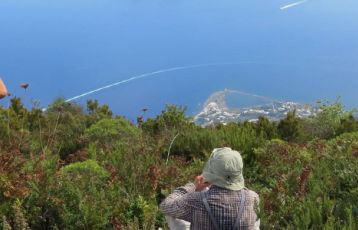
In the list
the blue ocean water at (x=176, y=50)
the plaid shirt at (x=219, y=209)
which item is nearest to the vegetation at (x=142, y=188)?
the plaid shirt at (x=219, y=209)

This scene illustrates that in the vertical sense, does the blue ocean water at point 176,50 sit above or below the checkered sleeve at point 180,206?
above

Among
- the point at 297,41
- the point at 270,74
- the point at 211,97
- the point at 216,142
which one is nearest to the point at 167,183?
the point at 216,142

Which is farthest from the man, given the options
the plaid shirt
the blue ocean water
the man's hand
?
the blue ocean water

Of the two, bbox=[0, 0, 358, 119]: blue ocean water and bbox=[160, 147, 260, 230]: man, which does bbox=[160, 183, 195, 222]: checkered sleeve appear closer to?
bbox=[160, 147, 260, 230]: man

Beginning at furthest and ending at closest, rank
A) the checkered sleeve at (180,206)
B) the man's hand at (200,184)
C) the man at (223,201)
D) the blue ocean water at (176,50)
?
the blue ocean water at (176,50) → the man's hand at (200,184) → the checkered sleeve at (180,206) → the man at (223,201)

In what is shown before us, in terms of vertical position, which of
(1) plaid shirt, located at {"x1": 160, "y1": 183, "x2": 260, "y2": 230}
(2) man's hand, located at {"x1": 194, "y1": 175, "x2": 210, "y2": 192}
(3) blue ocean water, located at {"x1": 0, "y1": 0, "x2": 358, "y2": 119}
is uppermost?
(3) blue ocean water, located at {"x1": 0, "y1": 0, "x2": 358, "y2": 119}

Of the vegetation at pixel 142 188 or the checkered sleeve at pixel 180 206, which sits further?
the vegetation at pixel 142 188

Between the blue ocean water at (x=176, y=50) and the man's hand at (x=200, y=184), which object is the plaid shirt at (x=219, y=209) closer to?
the man's hand at (x=200, y=184)

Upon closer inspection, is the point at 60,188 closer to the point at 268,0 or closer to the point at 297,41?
the point at 297,41
